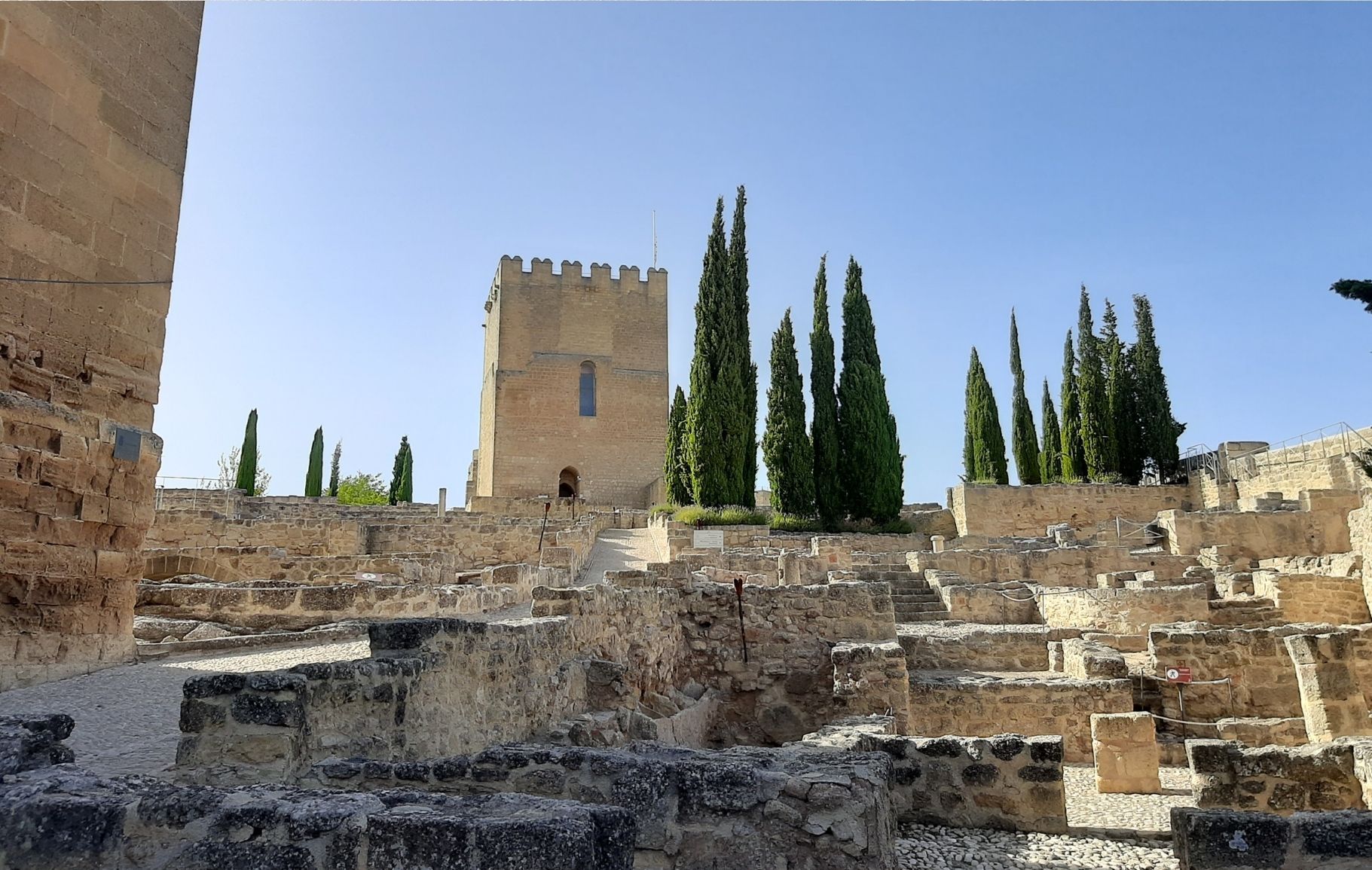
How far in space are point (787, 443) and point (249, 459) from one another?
24.1 meters

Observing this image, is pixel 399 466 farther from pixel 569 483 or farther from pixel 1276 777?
pixel 1276 777

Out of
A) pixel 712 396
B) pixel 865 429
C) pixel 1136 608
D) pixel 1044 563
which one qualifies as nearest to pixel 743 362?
pixel 712 396

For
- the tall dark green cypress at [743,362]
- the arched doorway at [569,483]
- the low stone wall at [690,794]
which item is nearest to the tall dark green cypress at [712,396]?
the tall dark green cypress at [743,362]

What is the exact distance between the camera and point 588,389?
1515 inches

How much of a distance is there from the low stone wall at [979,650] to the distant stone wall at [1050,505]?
16.4 m

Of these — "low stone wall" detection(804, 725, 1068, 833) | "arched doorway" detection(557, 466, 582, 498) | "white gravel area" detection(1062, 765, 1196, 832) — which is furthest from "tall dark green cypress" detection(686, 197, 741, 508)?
"low stone wall" detection(804, 725, 1068, 833)

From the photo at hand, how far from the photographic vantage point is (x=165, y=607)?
29.5 ft

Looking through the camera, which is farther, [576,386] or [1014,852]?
[576,386]

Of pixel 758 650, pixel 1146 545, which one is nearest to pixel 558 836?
pixel 758 650

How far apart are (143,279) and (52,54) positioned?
6.10 feet

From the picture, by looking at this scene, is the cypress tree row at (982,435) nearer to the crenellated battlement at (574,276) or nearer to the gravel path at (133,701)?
the crenellated battlement at (574,276)

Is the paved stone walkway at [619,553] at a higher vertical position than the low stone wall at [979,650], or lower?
higher

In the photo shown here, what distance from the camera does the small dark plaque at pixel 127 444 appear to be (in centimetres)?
738

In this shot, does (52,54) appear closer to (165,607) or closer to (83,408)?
(83,408)
